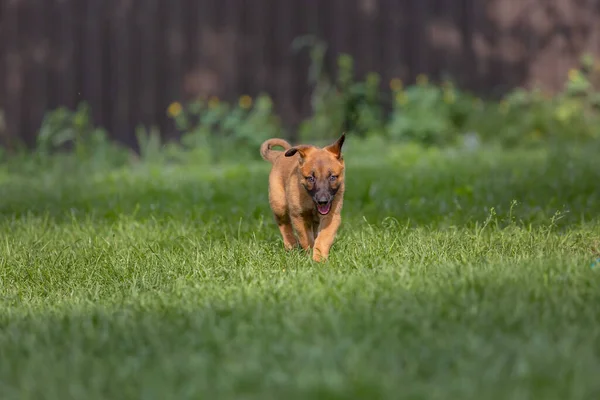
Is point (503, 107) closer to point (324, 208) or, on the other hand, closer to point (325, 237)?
point (325, 237)

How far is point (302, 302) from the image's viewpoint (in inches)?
159

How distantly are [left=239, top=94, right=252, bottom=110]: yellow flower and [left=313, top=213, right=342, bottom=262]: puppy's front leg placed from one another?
594cm

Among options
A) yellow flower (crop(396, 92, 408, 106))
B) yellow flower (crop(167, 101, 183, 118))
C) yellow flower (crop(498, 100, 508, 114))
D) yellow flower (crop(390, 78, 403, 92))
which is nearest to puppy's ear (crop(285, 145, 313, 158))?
yellow flower (crop(167, 101, 183, 118))

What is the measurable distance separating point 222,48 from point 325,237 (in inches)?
247

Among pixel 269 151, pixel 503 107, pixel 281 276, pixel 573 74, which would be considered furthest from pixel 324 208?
pixel 573 74

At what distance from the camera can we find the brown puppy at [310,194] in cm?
516

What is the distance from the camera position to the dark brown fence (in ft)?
35.7

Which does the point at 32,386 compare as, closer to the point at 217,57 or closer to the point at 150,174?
the point at 150,174

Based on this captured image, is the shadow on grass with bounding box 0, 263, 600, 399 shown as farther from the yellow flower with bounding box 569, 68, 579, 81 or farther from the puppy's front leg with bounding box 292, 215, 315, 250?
the yellow flower with bounding box 569, 68, 579, 81

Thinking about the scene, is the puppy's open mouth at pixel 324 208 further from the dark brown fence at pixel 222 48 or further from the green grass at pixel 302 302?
the dark brown fence at pixel 222 48

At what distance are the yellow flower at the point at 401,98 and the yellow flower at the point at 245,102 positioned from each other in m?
1.68

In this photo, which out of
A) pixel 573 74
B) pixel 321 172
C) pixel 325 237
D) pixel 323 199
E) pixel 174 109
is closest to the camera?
pixel 323 199

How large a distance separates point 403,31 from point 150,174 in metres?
3.68

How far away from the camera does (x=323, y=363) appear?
313 centimetres
